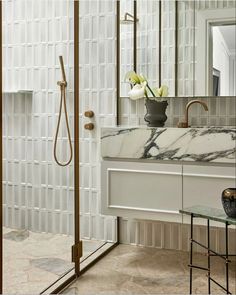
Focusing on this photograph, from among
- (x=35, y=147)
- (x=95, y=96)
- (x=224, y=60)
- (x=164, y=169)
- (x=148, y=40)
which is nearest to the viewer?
(x=35, y=147)

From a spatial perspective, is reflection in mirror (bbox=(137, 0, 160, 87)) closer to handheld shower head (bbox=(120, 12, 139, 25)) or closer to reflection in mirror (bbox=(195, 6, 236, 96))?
handheld shower head (bbox=(120, 12, 139, 25))

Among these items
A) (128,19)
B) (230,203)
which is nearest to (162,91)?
(128,19)

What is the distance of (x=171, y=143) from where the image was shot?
310 centimetres

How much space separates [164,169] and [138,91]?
63cm

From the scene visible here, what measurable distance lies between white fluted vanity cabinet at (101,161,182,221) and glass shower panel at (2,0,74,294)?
0.32 meters

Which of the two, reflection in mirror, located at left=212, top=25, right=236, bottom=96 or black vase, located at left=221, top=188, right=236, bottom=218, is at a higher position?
reflection in mirror, located at left=212, top=25, right=236, bottom=96

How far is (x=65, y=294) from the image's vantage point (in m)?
2.76

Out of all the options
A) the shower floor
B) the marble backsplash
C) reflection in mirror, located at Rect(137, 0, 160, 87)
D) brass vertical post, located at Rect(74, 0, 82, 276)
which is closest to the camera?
the shower floor

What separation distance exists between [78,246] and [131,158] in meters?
0.70

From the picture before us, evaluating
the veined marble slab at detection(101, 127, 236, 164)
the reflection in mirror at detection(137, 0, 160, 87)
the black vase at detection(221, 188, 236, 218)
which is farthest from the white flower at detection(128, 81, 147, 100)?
the black vase at detection(221, 188, 236, 218)

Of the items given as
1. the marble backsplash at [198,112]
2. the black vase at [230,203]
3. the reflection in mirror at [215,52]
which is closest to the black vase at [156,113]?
the marble backsplash at [198,112]

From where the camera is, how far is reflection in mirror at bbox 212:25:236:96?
3303mm

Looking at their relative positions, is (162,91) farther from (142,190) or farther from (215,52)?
(142,190)

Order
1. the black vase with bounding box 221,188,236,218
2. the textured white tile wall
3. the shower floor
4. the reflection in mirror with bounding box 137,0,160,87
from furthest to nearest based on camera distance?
the reflection in mirror with bounding box 137,0,160,87
the shower floor
the textured white tile wall
the black vase with bounding box 221,188,236,218
